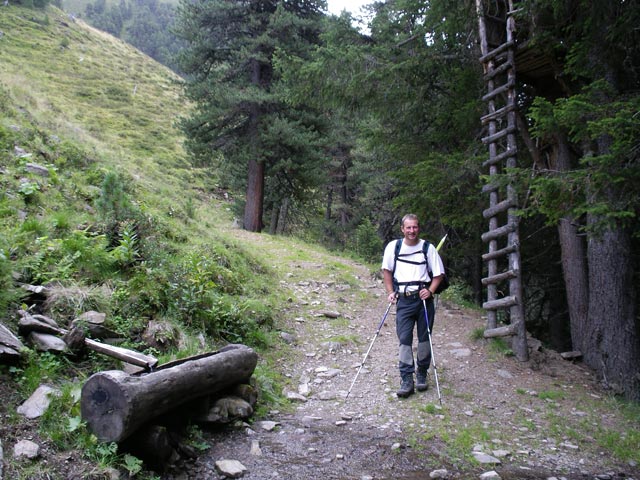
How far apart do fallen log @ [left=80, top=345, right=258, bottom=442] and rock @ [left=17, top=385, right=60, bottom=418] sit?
1.14ft

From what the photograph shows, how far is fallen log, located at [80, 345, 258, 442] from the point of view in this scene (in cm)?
325

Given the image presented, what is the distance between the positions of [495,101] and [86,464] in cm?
866

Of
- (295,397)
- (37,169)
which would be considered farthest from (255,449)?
(37,169)

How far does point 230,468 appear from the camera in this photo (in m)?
3.62

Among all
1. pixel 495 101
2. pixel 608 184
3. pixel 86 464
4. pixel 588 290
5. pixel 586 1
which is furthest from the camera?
pixel 495 101

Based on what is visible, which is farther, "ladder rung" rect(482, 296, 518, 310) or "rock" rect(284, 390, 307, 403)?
"ladder rung" rect(482, 296, 518, 310)

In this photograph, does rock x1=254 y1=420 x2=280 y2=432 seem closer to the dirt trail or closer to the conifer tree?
the dirt trail

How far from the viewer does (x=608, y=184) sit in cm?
536

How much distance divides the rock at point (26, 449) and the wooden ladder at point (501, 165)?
619cm

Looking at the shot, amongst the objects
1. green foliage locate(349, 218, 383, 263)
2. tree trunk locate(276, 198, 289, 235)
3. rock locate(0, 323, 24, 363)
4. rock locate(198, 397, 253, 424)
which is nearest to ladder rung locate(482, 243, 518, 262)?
rock locate(198, 397, 253, 424)

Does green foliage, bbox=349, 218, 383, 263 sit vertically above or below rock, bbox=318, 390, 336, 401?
above

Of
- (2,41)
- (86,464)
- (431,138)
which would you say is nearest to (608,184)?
(431,138)

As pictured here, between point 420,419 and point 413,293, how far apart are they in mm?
1547

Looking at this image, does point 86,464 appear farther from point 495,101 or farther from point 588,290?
point 495,101
